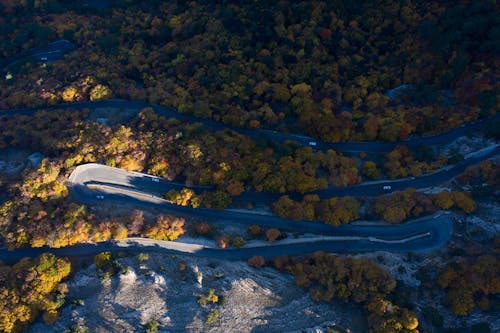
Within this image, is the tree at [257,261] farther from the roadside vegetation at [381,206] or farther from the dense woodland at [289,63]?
the dense woodland at [289,63]

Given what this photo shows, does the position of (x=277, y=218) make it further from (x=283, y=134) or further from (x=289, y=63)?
(x=289, y=63)

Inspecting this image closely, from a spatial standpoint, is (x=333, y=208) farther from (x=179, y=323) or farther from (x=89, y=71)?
(x=89, y=71)

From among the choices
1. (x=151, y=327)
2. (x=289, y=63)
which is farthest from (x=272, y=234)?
(x=289, y=63)

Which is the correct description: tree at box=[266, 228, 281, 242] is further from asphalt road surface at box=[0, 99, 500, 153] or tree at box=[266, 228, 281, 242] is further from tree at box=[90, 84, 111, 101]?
tree at box=[90, 84, 111, 101]

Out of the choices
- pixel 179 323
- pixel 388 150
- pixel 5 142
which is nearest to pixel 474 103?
pixel 388 150

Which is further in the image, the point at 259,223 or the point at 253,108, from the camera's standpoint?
the point at 253,108

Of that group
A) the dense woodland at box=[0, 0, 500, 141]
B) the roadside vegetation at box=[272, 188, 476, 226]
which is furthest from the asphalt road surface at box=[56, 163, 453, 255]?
the dense woodland at box=[0, 0, 500, 141]

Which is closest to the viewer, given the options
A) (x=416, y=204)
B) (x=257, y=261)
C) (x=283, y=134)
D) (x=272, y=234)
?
(x=257, y=261)
